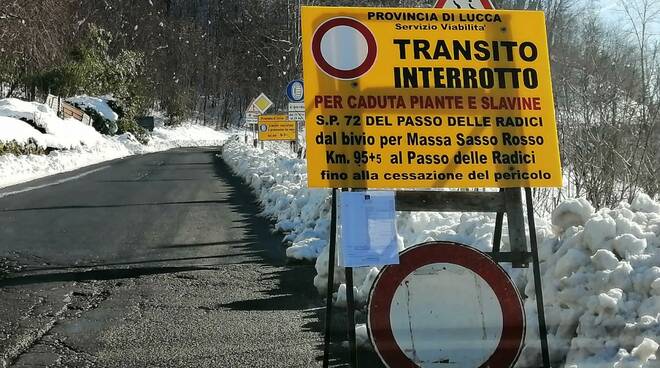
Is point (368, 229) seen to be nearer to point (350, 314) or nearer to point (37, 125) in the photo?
point (350, 314)

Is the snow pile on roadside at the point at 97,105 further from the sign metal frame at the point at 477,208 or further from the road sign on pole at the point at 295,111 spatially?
the sign metal frame at the point at 477,208

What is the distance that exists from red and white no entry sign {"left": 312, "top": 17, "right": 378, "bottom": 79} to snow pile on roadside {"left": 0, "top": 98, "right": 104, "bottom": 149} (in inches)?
835

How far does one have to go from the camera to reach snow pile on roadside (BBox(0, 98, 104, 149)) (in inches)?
963

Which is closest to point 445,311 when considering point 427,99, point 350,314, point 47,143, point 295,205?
point 350,314

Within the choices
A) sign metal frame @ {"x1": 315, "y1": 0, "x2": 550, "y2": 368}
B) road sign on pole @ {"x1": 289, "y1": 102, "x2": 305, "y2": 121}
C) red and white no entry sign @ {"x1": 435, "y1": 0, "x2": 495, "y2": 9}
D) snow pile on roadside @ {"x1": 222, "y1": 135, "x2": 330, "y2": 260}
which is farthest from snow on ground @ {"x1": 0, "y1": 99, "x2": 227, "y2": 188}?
sign metal frame @ {"x1": 315, "y1": 0, "x2": 550, "y2": 368}

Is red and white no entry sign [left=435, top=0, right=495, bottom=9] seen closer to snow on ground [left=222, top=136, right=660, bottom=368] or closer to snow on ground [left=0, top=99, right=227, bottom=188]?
snow on ground [left=222, top=136, right=660, bottom=368]

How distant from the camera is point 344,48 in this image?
416 centimetres

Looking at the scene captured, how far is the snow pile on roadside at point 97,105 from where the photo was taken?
4441cm

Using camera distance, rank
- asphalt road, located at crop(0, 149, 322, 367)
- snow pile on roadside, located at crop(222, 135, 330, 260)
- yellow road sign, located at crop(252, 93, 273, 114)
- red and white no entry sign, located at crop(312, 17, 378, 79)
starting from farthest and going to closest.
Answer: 1. yellow road sign, located at crop(252, 93, 273, 114)
2. snow pile on roadside, located at crop(222, 135, 330, 260)
3. asphalt road, located at crop(0, 149, 322, 367)
4. red and white no entry sign, located at crop(312, 17, 378, 79)

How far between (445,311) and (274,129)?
23198 millimetres

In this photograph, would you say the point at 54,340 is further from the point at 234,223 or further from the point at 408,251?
the point at 234,223

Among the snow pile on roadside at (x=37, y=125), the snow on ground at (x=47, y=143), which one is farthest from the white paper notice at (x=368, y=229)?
the snow pile on roadside at (x=37, y=125)

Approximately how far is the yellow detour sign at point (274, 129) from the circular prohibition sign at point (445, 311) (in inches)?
884

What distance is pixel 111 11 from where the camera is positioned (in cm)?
8269
